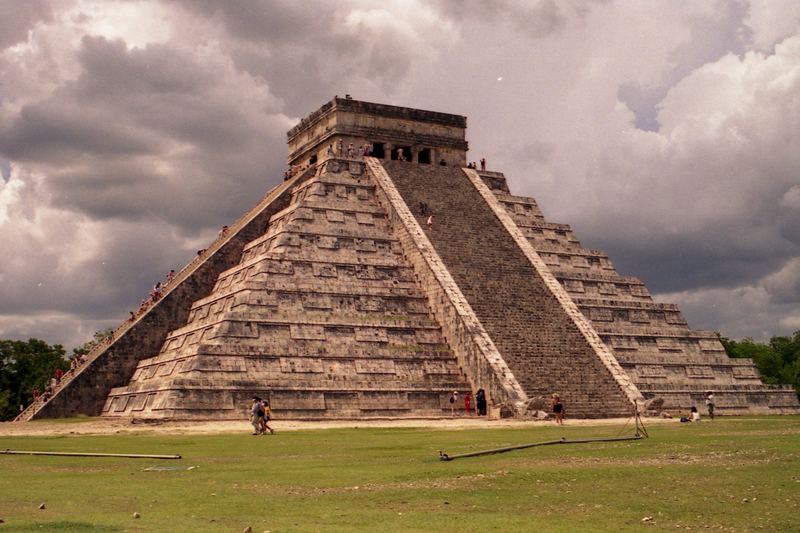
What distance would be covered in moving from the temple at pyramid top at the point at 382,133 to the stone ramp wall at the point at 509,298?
215 centimetres

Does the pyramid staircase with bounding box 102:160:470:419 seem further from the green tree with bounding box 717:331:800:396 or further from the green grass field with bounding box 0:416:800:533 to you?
the green tree with bounding box 717:331:800:396

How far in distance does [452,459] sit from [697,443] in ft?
18.5

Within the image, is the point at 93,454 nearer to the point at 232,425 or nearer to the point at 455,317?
the point at 232,425

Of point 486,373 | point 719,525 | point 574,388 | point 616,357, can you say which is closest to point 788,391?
point 616,357

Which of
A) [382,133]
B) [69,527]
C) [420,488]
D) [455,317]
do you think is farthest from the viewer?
[382,133]

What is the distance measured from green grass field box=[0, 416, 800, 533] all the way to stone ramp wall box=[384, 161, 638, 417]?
41.4 feet

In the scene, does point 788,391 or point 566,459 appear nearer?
point 566,459

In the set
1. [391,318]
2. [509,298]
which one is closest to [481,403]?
[391,318]

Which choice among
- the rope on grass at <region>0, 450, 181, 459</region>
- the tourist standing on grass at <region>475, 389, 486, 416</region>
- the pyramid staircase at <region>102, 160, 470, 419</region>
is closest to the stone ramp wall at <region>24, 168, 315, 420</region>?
the pyramid staircase at <region>102, 160, 470, 419</region>

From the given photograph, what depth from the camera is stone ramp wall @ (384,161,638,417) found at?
31.8m

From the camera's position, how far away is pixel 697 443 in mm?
17656

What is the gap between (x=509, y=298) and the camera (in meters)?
35.8

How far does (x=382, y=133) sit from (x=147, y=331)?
15.5 meters

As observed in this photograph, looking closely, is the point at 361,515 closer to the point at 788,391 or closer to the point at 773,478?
the point at 773,478
